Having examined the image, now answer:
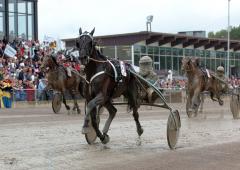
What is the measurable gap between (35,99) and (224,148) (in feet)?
58.2

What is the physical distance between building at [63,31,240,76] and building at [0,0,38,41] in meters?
8.85

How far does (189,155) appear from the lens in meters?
10.0

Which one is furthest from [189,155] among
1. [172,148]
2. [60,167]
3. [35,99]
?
[35,99]

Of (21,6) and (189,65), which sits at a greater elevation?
(21,6)

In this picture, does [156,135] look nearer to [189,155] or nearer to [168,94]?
[189,155]

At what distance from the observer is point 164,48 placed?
56.4 meters

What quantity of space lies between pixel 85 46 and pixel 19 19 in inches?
1175

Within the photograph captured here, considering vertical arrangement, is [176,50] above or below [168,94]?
above

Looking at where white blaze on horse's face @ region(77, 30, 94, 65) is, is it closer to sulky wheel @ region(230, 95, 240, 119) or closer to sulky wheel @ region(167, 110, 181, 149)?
sulky wheel @ region(167, 110, 181, 149)

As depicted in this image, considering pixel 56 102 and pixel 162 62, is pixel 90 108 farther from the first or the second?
pixel 162 62

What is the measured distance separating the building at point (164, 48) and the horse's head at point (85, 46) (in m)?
37.1

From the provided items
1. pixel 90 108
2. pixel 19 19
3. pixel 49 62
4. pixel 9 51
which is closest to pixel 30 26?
pixel 19 19

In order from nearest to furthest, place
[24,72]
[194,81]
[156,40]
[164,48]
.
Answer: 1. [194,81]
2. [24,72]
3. [156,40]
4. [164,48]

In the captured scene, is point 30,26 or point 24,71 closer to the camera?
point 24,71
